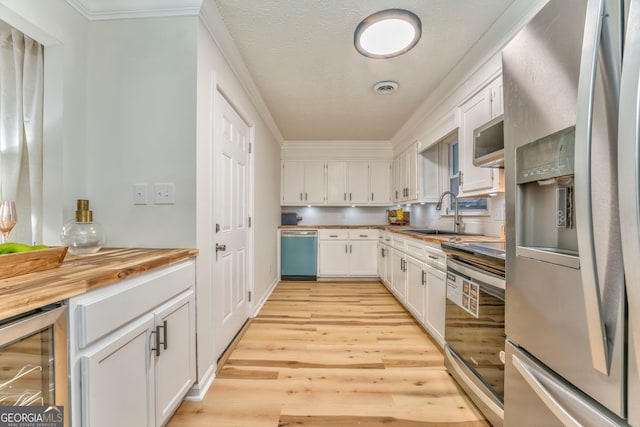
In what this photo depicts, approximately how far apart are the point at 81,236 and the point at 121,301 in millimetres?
552

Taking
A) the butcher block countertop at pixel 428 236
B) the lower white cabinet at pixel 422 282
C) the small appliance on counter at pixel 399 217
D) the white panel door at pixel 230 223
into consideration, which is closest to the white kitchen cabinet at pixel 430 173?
the butcher block countertop at pixel 428 236

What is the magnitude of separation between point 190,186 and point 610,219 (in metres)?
1.73

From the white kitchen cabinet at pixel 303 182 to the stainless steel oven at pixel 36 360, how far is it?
400cm

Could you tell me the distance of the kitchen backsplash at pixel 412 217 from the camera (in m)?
2.41

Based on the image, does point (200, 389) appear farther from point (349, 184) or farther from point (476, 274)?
point (349, 184)

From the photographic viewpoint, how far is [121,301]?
1.00m

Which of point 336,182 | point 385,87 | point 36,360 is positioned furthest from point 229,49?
point 336,182

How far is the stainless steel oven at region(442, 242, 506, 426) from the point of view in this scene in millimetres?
1281

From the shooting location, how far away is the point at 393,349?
218cm

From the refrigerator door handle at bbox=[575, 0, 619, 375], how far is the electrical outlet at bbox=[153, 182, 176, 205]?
176 cm

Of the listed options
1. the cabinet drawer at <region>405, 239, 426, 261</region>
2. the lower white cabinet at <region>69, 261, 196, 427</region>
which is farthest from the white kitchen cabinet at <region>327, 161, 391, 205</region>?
the lower white cabinet at <region>69, 261, 196, 427</region>

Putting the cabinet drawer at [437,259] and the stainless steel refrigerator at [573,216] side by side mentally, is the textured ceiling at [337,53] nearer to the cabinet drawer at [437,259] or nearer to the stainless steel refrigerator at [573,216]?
the stainless steel refrigerator at [573,216]

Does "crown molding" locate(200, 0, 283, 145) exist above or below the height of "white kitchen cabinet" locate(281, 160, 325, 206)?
above

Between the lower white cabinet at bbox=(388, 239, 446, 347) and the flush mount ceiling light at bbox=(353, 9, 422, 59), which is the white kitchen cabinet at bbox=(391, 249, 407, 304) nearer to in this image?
the lower white cabinet at bbox=(388, 239, 446, 347)
